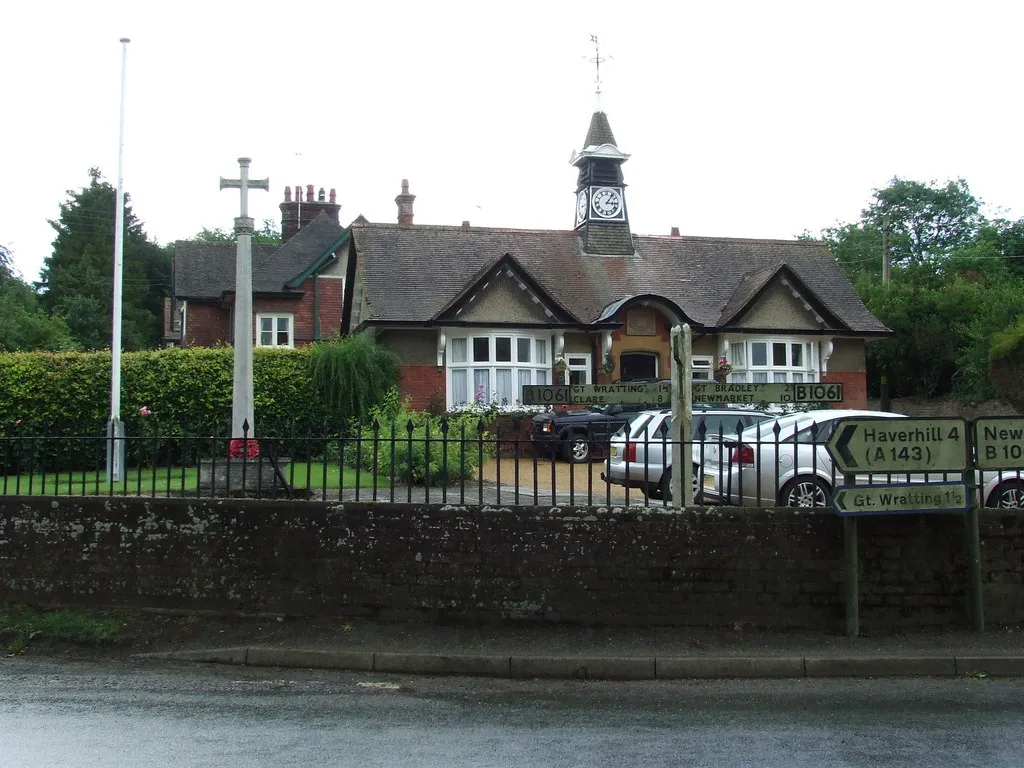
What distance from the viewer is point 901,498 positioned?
820 centimetres

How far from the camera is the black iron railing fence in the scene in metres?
8.46

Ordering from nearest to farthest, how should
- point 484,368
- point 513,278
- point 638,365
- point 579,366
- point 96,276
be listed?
1. point 484,368
2. point 513,278
3. point 579,366
4. point 638,365
5. point 96,276

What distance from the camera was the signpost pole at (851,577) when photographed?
8164mm

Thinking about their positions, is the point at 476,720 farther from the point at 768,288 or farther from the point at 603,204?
the point at 603,204

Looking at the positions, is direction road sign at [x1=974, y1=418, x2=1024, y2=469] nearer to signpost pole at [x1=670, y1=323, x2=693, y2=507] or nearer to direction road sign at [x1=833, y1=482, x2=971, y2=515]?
direction road sign at [x1=833, y1=482, x2=971, y2=515]

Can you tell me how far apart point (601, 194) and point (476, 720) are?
24.1m

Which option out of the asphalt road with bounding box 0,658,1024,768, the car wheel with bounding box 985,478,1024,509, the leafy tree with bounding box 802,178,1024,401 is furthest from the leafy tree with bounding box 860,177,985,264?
the asphalt road with bounding box 0,658,1024,768

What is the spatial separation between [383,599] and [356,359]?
44.9 feet

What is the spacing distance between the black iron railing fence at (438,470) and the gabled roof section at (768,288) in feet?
26.8

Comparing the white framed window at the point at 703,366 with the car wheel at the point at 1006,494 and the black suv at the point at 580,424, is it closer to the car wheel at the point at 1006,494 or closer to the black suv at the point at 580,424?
the black suv at the point at 580,424

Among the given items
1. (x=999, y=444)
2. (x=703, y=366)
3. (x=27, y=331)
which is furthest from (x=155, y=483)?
(x=27, y=331)

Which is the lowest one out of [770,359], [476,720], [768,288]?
[476,720]

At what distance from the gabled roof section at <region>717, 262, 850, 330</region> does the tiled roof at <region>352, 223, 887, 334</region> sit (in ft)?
0.50

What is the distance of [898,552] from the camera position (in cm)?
849
